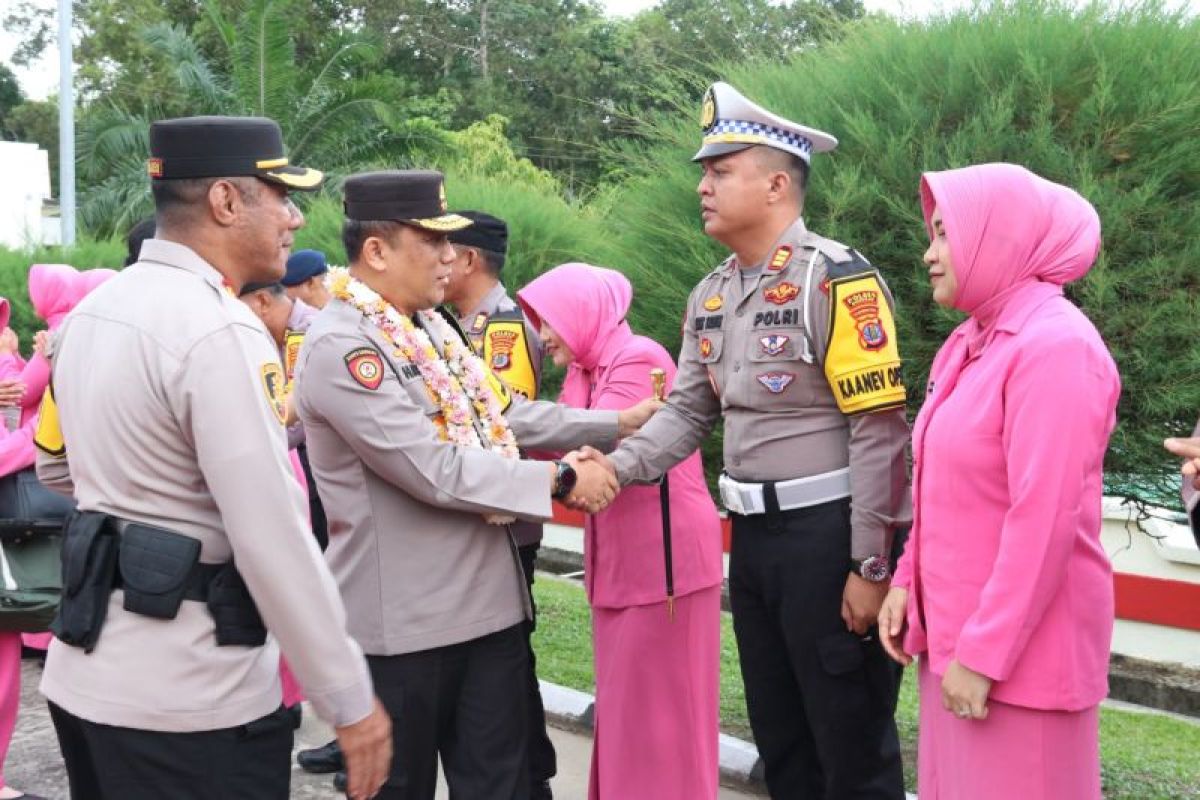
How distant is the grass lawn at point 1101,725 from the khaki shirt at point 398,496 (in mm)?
2390

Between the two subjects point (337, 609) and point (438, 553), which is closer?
point (337, 609)

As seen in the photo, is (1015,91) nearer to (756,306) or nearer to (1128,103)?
(1128,103)

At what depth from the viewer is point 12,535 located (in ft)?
15.5

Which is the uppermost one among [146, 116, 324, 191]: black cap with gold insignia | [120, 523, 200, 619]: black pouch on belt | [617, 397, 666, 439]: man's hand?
[146, 116, 324, 191]: black cap with gold insignia

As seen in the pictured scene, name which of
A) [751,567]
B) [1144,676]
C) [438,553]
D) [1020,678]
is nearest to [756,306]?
[751,567]

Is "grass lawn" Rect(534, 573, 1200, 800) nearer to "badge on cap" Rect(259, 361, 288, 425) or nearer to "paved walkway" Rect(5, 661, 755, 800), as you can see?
"paved walkway" Rect(5, 661, 755, 800)

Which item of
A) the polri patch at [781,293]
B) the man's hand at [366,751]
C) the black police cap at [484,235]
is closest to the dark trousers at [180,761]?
the man's hand at [366,751]

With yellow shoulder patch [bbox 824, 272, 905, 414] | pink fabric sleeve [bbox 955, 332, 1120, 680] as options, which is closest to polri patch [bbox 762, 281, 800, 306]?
yellow shoulder patch [bbox 824, 272, 905, 414]

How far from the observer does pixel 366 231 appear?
3.56m

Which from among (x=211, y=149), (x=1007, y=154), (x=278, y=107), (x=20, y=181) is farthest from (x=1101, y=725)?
(x=20, y=181)

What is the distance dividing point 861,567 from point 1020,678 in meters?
0.82

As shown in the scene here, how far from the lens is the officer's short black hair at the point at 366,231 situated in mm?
3543

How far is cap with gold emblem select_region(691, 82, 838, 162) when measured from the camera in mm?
3883

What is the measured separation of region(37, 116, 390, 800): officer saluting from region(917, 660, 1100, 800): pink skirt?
1282 mm
